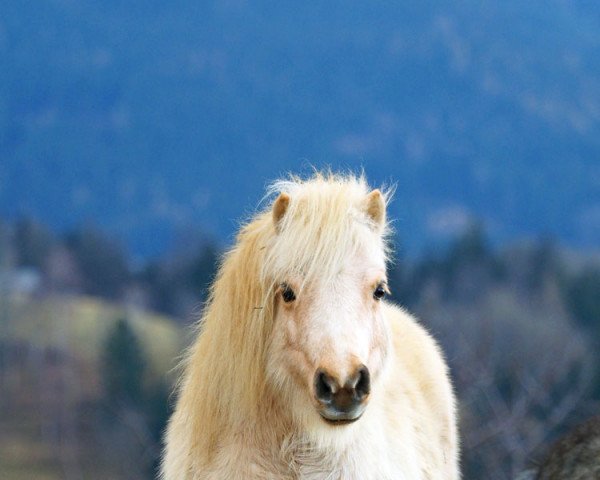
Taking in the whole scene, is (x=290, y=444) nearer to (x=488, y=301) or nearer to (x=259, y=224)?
(x=259, y=224)

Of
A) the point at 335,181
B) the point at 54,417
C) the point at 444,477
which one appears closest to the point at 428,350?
the point at 444,477

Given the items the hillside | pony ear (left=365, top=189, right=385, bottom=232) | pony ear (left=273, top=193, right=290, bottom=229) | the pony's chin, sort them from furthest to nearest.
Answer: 1. the hillside
2. pony ear (left=365, top=189, right=385, bottom=232)
3. pony ear (left=273, top=193, right=290, bottom=229)
4. the pony's chin

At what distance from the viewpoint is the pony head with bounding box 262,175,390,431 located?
442cm

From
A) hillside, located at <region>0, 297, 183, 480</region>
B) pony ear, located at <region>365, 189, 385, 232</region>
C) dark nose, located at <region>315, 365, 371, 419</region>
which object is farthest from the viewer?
hillside, located at <region>0, 297, 183, 480</region>

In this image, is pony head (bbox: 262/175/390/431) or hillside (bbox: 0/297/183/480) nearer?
pony head (bbox: 262/175/390/431)

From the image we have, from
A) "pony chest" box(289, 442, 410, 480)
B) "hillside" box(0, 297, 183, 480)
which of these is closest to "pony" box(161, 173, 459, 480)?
"pony chest" box(289, 442, 410, 480)

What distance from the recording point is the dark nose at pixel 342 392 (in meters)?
4.34

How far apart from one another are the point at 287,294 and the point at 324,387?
1.75 ft

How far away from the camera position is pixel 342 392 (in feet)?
14.3

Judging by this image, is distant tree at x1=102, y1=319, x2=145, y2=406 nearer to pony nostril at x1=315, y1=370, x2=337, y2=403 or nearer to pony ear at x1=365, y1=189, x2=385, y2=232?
pony ear at x1=365, y1=189, x2=385, y2=232

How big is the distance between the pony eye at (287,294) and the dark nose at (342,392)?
451 mm

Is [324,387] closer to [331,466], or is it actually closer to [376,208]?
[331,466]

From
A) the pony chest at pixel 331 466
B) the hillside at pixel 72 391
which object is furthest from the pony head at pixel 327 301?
the hillside at pixel 72 391

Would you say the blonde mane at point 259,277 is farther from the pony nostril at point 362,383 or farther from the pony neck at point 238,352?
the pony nostril at point 362,383
